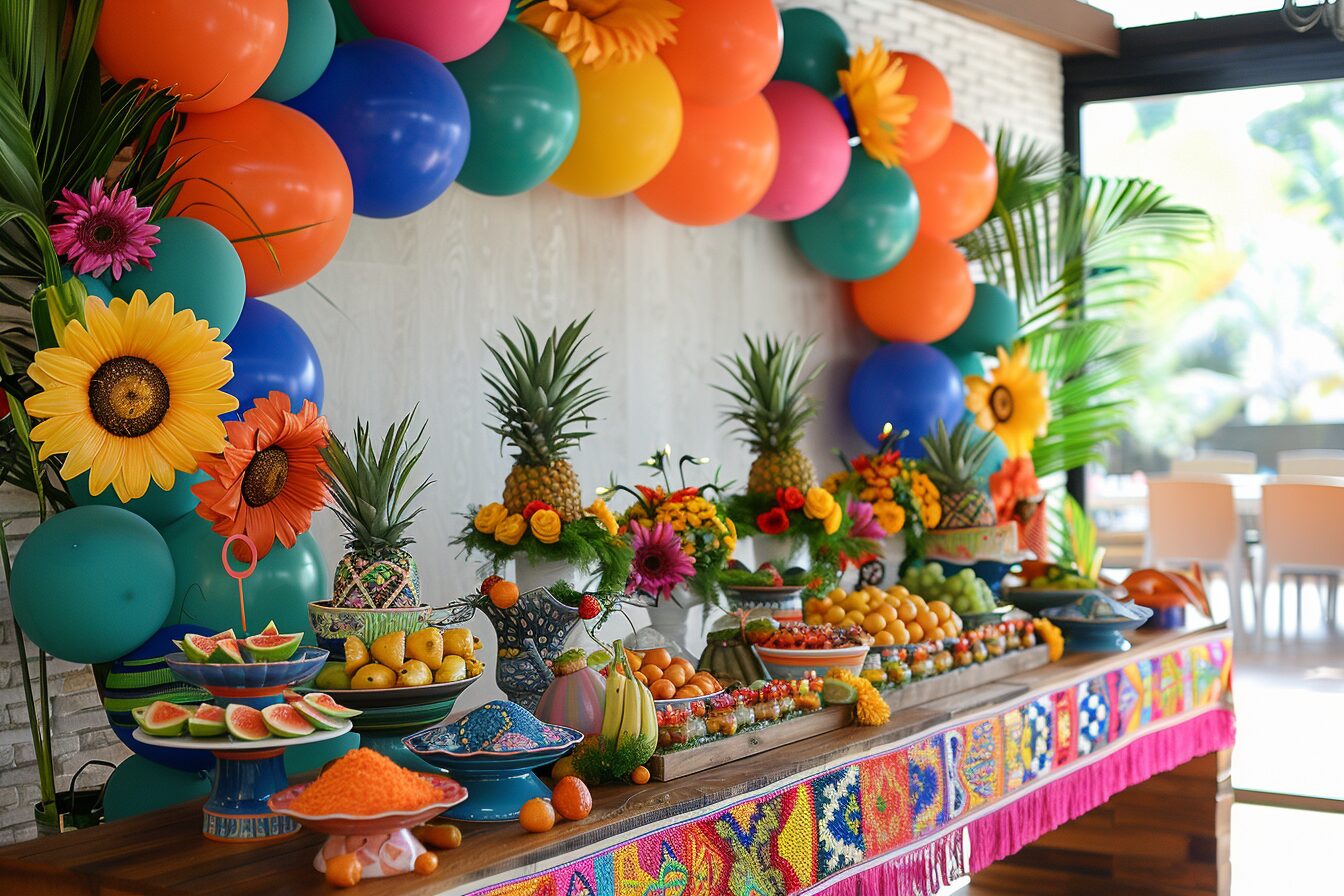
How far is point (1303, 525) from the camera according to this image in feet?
25.4

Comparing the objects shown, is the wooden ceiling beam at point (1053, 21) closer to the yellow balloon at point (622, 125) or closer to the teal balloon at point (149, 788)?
the yellow balloon at point (622, 125)

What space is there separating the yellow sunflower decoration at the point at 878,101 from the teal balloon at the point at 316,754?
2.85m

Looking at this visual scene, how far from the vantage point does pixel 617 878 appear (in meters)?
2.04

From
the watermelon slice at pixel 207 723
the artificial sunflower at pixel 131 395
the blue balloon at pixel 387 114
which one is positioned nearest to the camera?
the watermelon slice at pixel 207 723

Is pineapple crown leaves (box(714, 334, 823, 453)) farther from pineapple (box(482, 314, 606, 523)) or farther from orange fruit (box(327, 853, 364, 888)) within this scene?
orange fruit (box(327, 853, 364, 888))

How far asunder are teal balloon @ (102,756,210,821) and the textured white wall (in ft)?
1.52

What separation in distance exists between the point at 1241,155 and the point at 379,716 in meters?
16.5

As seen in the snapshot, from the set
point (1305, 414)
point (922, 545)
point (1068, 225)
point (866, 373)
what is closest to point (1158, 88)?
point (1068, 225)

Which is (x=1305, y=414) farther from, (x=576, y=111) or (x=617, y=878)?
(x=617, y=878)

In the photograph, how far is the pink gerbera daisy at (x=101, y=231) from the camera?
7.63 feet

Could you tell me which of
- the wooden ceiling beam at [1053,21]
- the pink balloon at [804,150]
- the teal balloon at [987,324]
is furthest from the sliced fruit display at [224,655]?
the wooden ceiling beam at [1053,21]

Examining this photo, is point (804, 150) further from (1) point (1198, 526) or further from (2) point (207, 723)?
(1) point (1198, 526)

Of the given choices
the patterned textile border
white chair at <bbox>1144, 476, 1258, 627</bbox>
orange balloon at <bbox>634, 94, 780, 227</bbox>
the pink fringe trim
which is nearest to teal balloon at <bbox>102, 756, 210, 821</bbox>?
the patterned textile border

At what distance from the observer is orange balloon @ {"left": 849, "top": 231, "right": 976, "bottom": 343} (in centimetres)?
503
